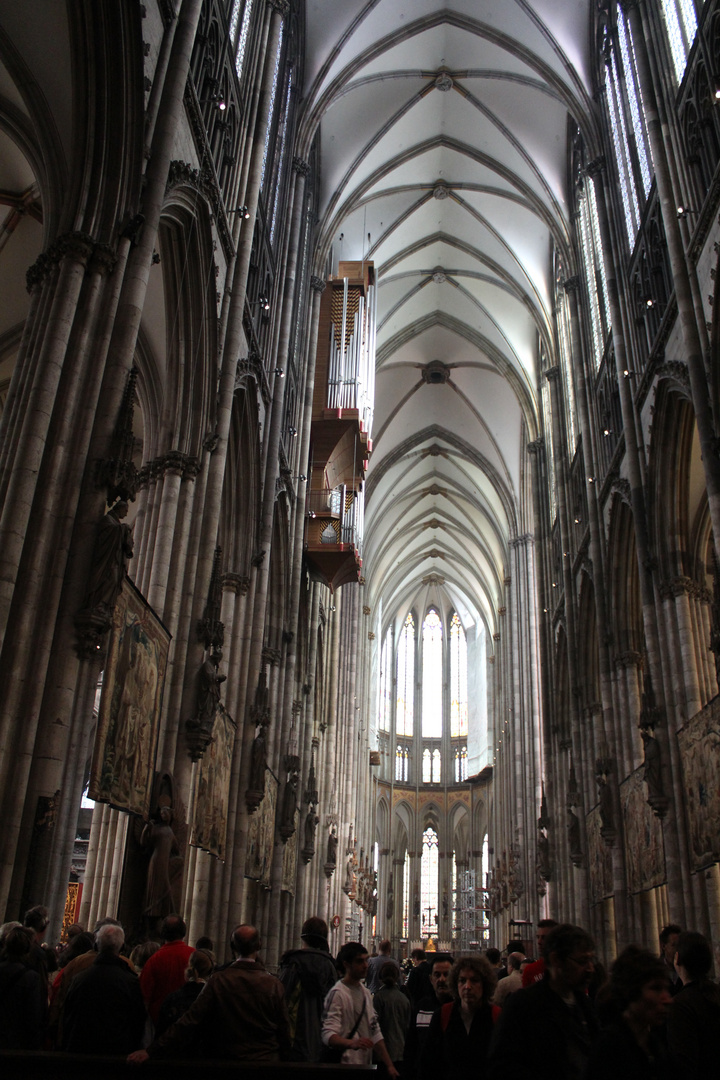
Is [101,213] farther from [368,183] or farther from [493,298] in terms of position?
[493,298]

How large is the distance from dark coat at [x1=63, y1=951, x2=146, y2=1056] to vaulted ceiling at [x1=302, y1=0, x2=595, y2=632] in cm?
1993

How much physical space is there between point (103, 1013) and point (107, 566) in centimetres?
354

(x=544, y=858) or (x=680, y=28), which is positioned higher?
(x=680, y=28)

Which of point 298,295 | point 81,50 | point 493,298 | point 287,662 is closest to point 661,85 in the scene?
point 298,295

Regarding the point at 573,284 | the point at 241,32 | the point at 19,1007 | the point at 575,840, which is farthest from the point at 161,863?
the point at 573,284

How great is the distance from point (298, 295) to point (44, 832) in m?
16.3

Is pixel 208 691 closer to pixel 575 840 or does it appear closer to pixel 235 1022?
pixel 235 1022

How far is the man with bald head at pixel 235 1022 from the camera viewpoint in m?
4.09

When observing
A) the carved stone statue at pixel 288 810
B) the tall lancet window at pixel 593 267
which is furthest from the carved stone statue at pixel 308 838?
the tall lancet window at pixel 593 267

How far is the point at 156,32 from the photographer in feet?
32.3

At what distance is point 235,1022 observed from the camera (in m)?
4.13

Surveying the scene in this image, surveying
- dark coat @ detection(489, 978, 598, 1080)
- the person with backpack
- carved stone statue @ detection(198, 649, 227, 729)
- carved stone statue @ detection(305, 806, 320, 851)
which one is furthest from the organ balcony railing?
dark coat @ detection(489, 978, 598, 1080)

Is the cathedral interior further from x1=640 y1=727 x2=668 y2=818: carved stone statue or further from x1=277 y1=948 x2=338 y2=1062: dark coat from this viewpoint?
x1=277 y1=948 x2=338 y2=1062: dark coat

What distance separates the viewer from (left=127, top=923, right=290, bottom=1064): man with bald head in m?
4.09
